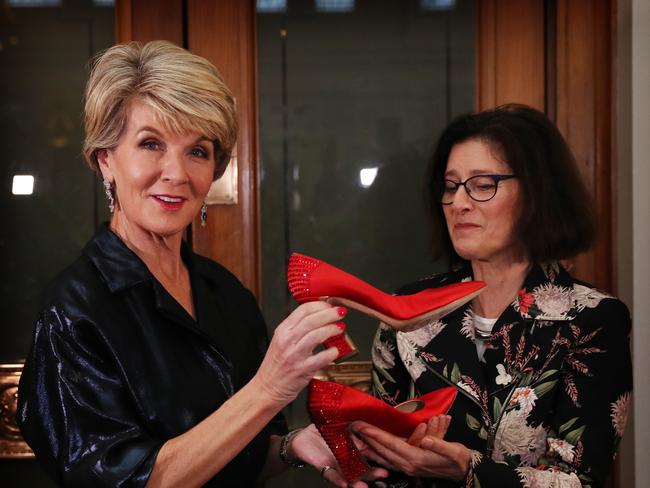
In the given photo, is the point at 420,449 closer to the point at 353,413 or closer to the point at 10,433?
the point at 353,413

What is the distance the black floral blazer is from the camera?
138cm

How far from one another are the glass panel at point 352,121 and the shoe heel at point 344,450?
72cm

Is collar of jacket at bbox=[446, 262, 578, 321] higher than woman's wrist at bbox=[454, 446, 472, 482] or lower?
higher

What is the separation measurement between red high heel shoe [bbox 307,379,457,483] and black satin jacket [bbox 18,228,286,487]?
166 millimetres

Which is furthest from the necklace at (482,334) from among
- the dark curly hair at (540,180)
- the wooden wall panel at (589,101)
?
the wooden wall panel at (589,101)

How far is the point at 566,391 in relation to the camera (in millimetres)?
1431

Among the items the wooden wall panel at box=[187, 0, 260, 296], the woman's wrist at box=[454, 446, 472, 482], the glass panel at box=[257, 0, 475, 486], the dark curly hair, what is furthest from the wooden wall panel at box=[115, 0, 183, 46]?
the woman's wrist at box=[454, 446, 472, 482]

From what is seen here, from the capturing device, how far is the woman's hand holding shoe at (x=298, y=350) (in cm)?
107

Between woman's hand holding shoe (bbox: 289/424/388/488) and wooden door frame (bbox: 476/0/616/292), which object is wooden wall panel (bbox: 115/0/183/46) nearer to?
wooden door frame (bbox: 476/0/616/292)

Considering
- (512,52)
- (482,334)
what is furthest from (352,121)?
(482,334)

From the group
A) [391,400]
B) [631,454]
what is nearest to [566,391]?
[391,400]

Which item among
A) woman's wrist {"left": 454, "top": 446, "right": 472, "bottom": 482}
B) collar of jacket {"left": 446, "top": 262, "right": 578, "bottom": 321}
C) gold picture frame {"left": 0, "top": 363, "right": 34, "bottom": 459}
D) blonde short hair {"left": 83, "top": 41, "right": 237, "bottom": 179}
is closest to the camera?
blonde short hair {"left": 83, "top": 41, "right": 237, "bottom": 179}

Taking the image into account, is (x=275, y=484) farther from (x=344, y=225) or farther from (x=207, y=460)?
(x=207, y=460)

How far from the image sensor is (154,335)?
4.08ft
